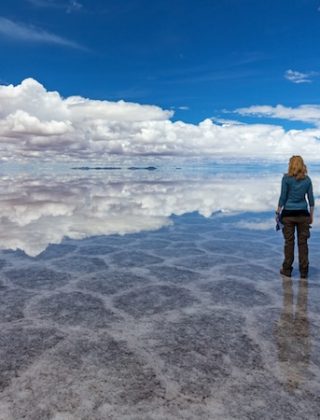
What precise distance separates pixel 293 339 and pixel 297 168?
321 centimetres

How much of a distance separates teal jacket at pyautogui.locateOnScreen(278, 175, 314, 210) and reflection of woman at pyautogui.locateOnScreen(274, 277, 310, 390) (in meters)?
1.57

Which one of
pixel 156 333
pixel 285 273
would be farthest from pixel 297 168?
pixel 156 333

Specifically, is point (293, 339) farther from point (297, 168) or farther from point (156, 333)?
point (297, 168)

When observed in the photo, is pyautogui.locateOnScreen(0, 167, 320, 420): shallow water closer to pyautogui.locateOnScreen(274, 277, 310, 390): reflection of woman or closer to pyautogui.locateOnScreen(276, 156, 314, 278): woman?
pyautogui.locateOnScreen(274, 277, 310, 390): reflection of woman

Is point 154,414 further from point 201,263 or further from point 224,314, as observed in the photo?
point 201,263

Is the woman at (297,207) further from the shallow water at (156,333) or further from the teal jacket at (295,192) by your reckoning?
the shallow water at (156,333)

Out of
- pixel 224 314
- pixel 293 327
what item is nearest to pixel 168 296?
pixel 224 314

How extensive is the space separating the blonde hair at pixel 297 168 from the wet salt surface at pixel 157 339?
5.83ft

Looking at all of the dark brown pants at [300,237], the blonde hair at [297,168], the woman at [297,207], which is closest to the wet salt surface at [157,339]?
the dark brown pants at [300,237]

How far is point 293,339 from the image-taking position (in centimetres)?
443

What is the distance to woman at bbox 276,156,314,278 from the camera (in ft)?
22.2

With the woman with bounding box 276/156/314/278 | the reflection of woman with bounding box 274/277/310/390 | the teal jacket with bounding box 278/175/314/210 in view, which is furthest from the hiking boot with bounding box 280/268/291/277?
the teal jacket with bounding box 278/175/314/210

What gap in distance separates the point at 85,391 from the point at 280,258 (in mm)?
5958

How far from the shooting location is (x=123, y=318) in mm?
5113
